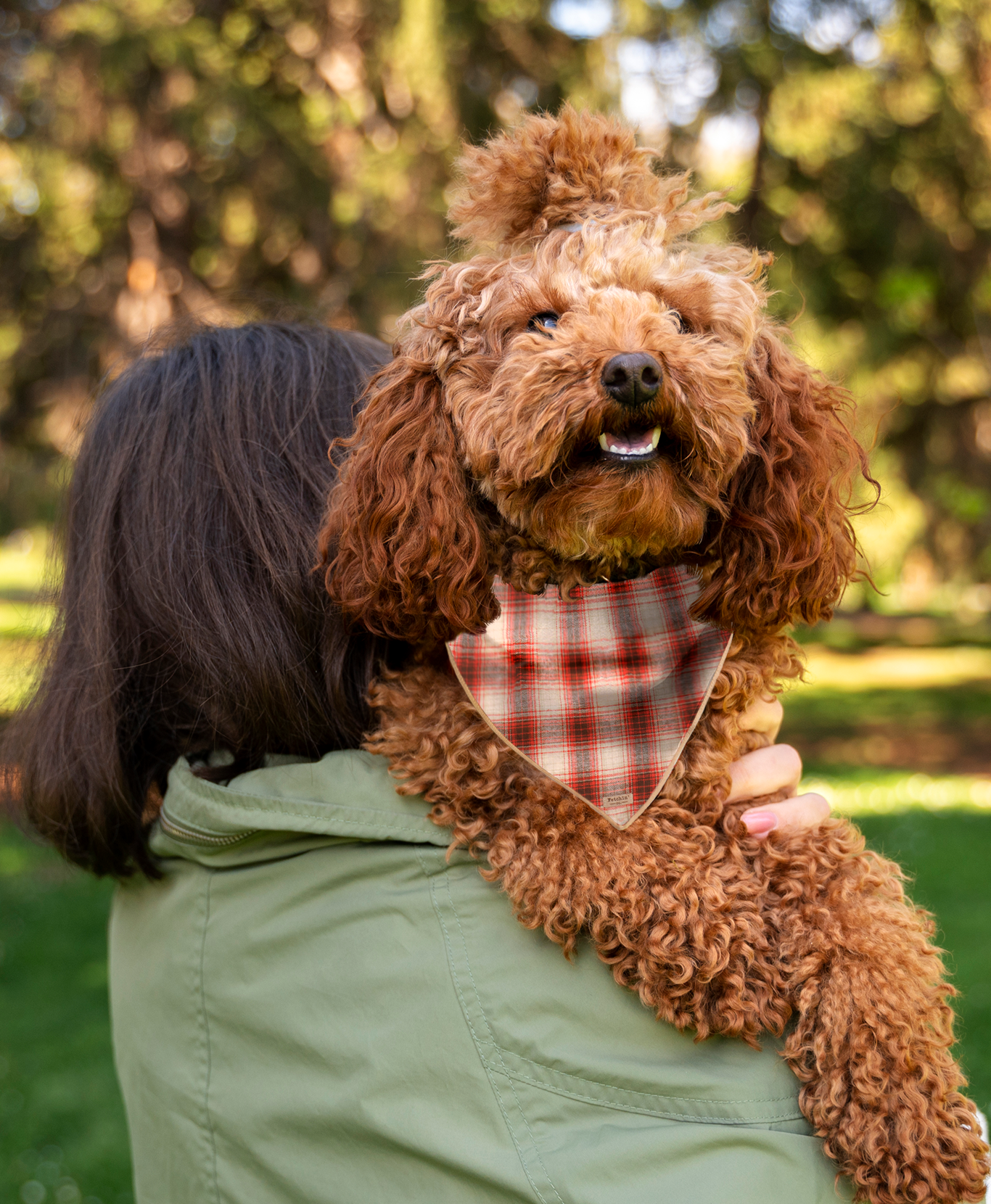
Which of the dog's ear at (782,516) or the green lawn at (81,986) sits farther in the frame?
the green lawn at (81,986)

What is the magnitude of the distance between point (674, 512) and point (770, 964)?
0.65 meters

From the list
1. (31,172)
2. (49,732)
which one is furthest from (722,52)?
(49,732)

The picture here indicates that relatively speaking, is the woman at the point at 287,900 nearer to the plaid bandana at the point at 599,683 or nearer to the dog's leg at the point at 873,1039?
the dog's leg at the point at 873,1039

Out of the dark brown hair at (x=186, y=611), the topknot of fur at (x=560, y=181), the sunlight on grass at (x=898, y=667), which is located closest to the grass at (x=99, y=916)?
the dark brown hair at (x=186, y=611)

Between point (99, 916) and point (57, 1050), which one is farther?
point (99, 916)

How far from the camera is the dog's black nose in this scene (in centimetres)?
150

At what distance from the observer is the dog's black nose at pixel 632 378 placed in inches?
59.1

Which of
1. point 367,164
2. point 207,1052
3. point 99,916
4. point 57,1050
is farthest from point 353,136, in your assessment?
point 207,1052

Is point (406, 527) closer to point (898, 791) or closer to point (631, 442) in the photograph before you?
point (631, 442)

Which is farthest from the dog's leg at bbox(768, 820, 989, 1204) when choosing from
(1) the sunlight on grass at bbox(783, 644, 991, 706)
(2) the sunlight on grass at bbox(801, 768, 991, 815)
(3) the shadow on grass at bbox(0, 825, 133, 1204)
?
(1) the sunlight on grass at bbox(783, 644, 991, 706)

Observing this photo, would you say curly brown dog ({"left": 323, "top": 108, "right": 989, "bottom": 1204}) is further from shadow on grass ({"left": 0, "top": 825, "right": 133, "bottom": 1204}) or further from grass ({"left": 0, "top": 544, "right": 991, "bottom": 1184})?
shadow on grass ({"left": 0, "top": 825, "right": 133, "bottom": 1204})

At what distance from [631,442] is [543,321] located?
24 cm

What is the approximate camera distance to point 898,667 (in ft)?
54.1

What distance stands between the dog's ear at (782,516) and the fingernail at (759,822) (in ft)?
0.93
